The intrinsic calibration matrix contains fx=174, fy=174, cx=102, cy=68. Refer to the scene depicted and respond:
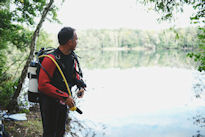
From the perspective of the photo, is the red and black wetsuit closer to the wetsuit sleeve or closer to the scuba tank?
the wetsuit sleeve

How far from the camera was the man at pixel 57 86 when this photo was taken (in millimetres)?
2119

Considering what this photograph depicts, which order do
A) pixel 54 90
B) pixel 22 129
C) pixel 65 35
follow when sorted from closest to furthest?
pixel 54 90 < pixel 65 35 < pixel 22 129

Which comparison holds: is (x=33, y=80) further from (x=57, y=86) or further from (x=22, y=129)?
(x=22, y=129)

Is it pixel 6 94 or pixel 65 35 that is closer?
pixel 65 35

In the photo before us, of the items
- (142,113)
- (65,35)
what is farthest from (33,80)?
(142,113)

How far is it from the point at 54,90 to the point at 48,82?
0.40 ft

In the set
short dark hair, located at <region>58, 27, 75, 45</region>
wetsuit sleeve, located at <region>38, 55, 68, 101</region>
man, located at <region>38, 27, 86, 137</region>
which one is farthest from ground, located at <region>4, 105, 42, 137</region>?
short dark hair, located at <region>58, 27, 75, 45</region>

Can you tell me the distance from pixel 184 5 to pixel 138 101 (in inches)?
290

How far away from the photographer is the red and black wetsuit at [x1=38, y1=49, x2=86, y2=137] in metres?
2.11

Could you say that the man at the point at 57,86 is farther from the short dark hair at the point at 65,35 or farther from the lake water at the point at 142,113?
the lake water at the point at 142,113

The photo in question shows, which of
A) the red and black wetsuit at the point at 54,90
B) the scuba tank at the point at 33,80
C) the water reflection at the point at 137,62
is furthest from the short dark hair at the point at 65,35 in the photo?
the water reflection at the point at 137,62

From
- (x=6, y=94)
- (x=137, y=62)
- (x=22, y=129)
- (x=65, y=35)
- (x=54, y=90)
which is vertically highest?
(x=65, y=35)

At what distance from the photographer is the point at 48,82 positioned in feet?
6.94

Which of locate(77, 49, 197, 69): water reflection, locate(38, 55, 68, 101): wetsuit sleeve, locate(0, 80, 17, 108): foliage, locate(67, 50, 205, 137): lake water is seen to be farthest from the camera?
locate(77, 49, 197, 69): water reflection
